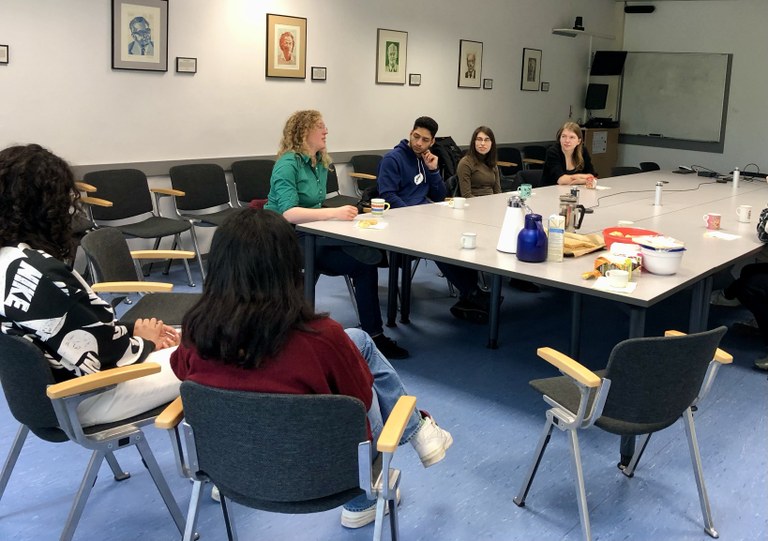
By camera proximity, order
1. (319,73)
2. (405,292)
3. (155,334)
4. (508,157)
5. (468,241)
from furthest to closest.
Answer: (508,157) → (319,73) → (405,292) → (468,241) → (155,334)

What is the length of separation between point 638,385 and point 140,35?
416 cm

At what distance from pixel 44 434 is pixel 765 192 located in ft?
17.6

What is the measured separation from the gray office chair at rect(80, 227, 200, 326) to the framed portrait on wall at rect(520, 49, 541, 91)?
6.10 metres

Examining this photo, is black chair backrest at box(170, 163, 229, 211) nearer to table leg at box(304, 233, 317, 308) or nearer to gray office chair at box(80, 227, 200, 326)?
table leg at box(304, 233, 317, 308)

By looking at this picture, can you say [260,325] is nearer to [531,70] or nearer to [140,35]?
[140,35]

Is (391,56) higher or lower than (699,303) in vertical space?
higher

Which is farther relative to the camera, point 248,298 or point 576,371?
point 576,371

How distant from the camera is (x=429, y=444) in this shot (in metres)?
2.24

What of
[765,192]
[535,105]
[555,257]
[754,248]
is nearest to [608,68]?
[535,105]

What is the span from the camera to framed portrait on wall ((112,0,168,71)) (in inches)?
194

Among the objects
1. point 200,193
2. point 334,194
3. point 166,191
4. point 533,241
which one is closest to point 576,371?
point 533,241

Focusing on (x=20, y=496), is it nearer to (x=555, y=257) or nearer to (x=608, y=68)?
(x=555, y=257)

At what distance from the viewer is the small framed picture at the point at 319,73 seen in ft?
20.1

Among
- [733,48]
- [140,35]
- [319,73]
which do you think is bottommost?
[319,73]
